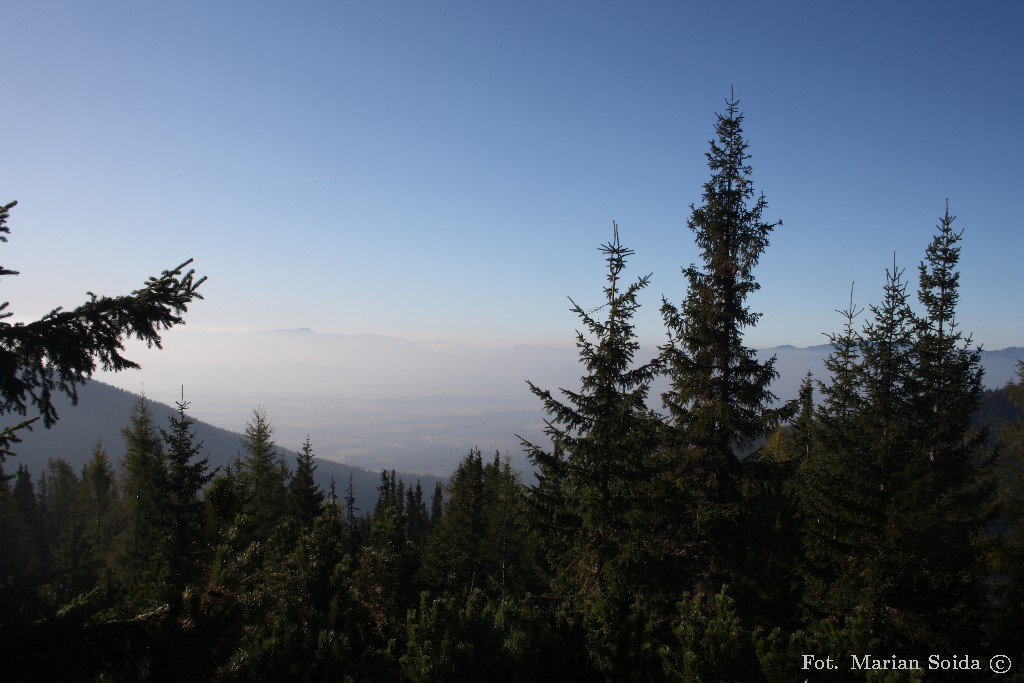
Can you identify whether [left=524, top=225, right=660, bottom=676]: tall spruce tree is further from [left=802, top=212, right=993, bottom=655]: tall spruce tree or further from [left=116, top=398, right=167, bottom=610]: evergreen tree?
[left=116, top=398, right=167, bottom=610]: evergreen tree

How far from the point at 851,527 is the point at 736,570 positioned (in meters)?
3.01

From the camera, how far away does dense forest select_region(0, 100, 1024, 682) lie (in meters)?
6.38

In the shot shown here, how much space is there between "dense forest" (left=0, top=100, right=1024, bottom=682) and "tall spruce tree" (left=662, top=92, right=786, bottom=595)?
0.20 feet

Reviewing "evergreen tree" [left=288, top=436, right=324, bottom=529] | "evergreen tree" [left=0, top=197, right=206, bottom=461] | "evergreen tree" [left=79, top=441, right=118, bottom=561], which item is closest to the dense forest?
"evergreen tree" [left=0, top=197, right=206, bottom=461]

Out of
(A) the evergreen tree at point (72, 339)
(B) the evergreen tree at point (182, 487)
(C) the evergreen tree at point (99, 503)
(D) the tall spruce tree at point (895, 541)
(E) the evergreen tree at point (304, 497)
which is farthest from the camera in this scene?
(C) the evergreen tree at point (99, 503)

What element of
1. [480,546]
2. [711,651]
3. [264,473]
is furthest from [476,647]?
[264,473]

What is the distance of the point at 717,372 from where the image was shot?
14117mm

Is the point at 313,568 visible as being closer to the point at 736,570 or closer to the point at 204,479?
the point at 736,570

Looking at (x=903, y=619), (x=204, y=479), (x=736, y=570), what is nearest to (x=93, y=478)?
(x=204, y=479)

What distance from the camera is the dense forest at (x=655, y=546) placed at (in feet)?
20.9

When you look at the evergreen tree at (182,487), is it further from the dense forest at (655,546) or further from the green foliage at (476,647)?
the green foliage at (476,647)

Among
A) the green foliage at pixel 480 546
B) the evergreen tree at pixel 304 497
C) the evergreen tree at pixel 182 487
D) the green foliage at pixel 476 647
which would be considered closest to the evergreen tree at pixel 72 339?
the green foliage at pixel 476 647

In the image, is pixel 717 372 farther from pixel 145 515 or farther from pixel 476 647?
pixel 145 515

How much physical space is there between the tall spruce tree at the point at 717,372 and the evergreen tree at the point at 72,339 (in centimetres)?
1162
